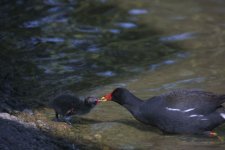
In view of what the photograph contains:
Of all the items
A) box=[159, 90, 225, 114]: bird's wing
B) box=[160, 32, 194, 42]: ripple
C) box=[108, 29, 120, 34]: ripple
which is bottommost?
box=[108, 29, 120, 34]: ripple

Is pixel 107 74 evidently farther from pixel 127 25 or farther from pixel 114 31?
pixel 127 25

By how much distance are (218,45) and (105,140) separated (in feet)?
18.1

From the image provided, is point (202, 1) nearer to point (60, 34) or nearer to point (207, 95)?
point (60, 34)

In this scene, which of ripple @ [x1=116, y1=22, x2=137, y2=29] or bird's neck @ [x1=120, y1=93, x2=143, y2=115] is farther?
ripple @ [x1=116, y1=22, x2=137, y2=29]

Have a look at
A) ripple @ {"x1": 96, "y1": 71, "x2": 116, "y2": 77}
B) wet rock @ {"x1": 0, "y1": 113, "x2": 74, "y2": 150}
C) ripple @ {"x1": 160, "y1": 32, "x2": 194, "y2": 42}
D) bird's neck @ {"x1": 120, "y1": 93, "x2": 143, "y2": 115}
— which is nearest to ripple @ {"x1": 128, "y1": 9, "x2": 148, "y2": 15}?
ripple @ {"x1": 160, "y1": 32, "x2": 194, "y2": 42}

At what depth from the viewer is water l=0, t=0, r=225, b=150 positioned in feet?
28.1

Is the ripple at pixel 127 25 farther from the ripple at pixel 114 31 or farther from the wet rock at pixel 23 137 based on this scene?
the wet rock at pixel 23 137

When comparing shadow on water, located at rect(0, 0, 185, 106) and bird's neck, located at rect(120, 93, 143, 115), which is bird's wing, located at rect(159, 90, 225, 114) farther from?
shadow on water, located at rect(0, 0, 185, 106)

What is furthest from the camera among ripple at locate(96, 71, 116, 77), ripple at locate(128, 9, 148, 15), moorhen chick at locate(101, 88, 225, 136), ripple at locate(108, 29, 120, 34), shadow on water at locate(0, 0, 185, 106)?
ripple at locate(128, 9, 148, 15)

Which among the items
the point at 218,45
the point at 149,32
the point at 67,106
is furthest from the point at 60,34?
the point at 67,106

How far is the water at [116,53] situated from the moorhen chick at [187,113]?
0.16 m

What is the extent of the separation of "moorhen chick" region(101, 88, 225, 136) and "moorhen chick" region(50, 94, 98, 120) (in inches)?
39.3

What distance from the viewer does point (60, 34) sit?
1424 centimetres

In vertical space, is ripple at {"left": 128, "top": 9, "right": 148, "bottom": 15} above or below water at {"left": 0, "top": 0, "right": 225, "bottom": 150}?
below
